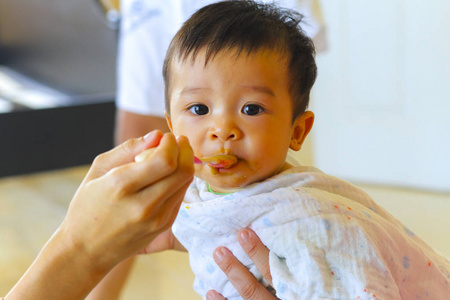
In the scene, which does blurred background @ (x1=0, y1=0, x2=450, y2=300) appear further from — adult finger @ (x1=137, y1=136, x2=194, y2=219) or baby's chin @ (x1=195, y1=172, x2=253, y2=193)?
adult finger @ (x1=137, y1=136, x2=194, y2=219)

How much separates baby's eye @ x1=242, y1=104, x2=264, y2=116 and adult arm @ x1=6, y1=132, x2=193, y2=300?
0.65ft

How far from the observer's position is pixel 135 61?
5.13 feet

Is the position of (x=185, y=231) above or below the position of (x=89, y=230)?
below

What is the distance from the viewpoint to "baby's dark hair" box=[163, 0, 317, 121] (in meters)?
0.78

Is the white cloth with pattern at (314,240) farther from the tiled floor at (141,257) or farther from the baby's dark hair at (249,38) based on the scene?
the tiled floor at (141,257)

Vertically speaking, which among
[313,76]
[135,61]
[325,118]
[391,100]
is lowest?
[325,118]

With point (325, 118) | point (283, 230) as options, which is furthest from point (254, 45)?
point (325, 118)

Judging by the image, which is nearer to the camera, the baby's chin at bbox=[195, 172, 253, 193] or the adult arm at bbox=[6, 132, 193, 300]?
the adult arm at bbox=[6, 132, 193, 300]

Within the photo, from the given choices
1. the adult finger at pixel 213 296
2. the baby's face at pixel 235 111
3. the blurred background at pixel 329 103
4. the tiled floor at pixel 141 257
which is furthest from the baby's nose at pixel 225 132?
the blurred background at pixel 329 103

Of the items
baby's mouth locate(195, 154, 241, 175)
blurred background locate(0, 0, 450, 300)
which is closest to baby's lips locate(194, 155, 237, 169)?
baby's mouth locate(195, 154, 241, 175)

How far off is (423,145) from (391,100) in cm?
26

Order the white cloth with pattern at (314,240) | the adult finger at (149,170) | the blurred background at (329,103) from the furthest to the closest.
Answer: the blurred background at (329,103) < the white cloth with pattern at (314,240) < the adult finger at (149,170)

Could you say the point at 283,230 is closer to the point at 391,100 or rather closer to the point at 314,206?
the point at 314,206

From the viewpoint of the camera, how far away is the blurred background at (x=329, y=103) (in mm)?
2246
